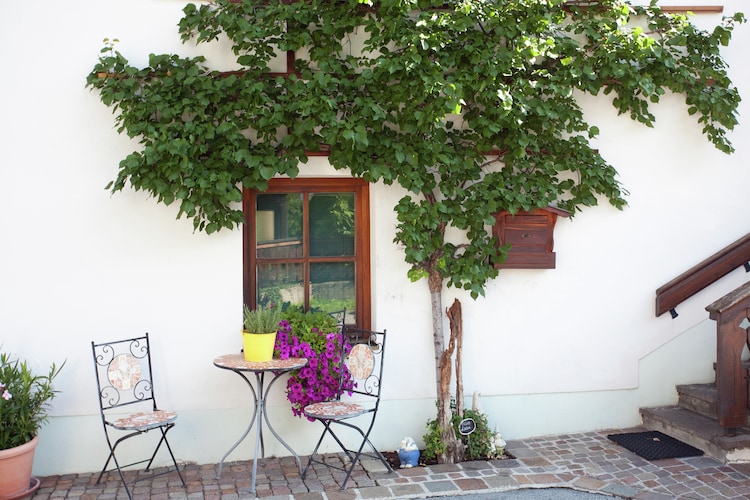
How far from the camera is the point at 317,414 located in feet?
15.4

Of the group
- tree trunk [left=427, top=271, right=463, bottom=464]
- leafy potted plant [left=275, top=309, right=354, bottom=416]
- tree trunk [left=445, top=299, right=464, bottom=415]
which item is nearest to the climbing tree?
tree trunk [left=427, top=271, right=463, bottom=464]

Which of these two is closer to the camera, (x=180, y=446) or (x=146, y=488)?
(x=146, y=488)

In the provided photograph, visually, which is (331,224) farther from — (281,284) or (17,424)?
(17,424)

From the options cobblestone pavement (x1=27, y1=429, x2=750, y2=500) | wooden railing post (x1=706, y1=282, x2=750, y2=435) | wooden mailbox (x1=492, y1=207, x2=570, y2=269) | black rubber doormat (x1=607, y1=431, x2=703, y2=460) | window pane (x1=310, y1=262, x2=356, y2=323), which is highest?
wooden mailbox (x1=492, y1=207, x2=570, y2=269)

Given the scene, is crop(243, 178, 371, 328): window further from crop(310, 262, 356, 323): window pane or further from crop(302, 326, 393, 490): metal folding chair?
crop(302, 326, 393, 490): metal folding chair

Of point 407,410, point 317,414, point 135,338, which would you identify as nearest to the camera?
point 317,414

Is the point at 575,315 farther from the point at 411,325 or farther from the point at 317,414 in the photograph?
the point at 317,414

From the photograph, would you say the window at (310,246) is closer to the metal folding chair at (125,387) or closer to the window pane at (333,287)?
the window pane at (333,287)

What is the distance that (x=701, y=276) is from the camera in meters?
5.93

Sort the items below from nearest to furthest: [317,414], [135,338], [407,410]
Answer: [317,414] < [135,338] < [407,410]

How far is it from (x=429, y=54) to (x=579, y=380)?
2895 mm

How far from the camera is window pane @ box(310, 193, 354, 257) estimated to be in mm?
5590

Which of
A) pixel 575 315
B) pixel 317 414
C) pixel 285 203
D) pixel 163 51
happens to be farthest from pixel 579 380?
pixel 163 51

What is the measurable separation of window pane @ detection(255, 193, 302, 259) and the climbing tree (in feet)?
0.93
